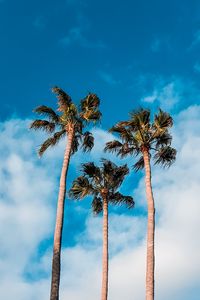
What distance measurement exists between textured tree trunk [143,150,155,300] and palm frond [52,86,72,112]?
5514mm

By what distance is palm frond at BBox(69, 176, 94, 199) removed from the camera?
37.0 meters

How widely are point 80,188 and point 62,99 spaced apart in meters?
8.22

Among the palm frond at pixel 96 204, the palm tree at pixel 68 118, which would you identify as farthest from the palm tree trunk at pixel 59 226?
the palm frond at pixel 96 204

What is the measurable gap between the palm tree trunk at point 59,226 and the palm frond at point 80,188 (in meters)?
7.31

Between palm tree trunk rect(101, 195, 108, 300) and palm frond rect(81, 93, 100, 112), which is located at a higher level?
palm frond rect(81, 93, 100, 112)

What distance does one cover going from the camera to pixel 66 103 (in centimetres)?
3138

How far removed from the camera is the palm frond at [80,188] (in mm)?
37000

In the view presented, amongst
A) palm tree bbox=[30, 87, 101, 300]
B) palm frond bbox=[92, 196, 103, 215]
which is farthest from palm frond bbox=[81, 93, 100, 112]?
palm frond bbox=[92, 196, 103, 215]

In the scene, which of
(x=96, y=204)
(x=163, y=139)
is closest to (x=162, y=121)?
(x=163, y=139)

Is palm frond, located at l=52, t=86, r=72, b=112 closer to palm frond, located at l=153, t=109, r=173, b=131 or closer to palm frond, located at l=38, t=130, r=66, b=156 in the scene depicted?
palm frond, located at l=38, t=130, r=66, b=156

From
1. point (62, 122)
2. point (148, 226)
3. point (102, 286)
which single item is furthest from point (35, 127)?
point (102, 286)

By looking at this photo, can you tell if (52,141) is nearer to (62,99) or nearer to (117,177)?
(62,99)

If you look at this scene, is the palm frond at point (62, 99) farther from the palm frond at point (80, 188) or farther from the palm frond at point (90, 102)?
the palm frond at point (80, 188)

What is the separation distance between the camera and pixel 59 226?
85.1 ft
